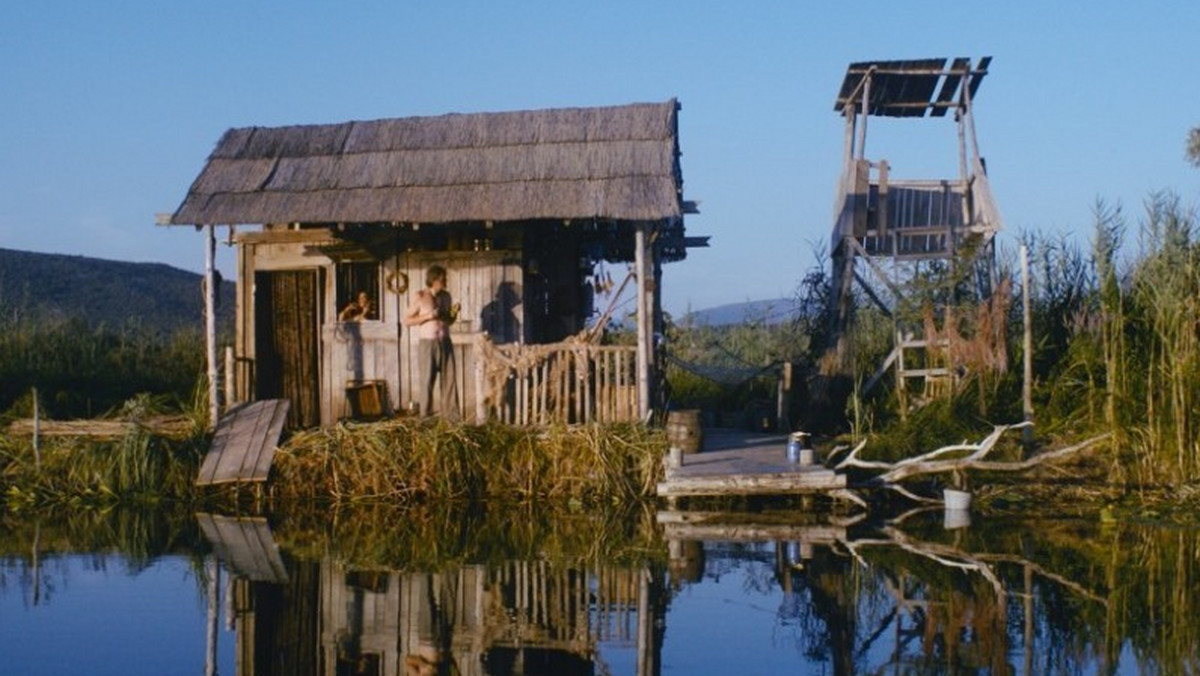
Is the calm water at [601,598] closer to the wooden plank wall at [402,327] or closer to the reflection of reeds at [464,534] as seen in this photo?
the reflection of reeds at [464,534]

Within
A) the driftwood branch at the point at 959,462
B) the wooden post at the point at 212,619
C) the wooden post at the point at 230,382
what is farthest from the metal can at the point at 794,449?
the wooden post at the point at 230,382

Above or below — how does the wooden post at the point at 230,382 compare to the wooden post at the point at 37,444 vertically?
above

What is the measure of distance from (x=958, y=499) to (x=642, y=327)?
4407mm

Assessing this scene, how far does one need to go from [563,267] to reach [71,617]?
36.5 feet

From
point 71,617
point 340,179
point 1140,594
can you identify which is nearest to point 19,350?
point 340,179

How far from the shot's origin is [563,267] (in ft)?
69.2

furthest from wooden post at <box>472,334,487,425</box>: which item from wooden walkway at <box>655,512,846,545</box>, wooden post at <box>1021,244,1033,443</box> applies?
wooden post at <box>1021,244,1033,443</box>

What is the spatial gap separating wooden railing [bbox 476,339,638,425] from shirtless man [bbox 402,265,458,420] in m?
0.78

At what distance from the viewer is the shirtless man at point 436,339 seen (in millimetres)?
18872

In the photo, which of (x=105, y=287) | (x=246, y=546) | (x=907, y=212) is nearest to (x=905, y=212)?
(x=907, y=212)

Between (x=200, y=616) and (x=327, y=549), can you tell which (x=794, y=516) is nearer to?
(x=327, y=549)

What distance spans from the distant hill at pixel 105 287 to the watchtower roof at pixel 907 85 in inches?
1172

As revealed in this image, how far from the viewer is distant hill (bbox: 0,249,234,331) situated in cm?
5094

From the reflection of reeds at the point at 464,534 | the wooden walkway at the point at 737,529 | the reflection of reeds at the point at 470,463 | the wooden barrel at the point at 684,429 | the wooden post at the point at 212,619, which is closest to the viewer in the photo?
the wooden post at the point at 212,619
